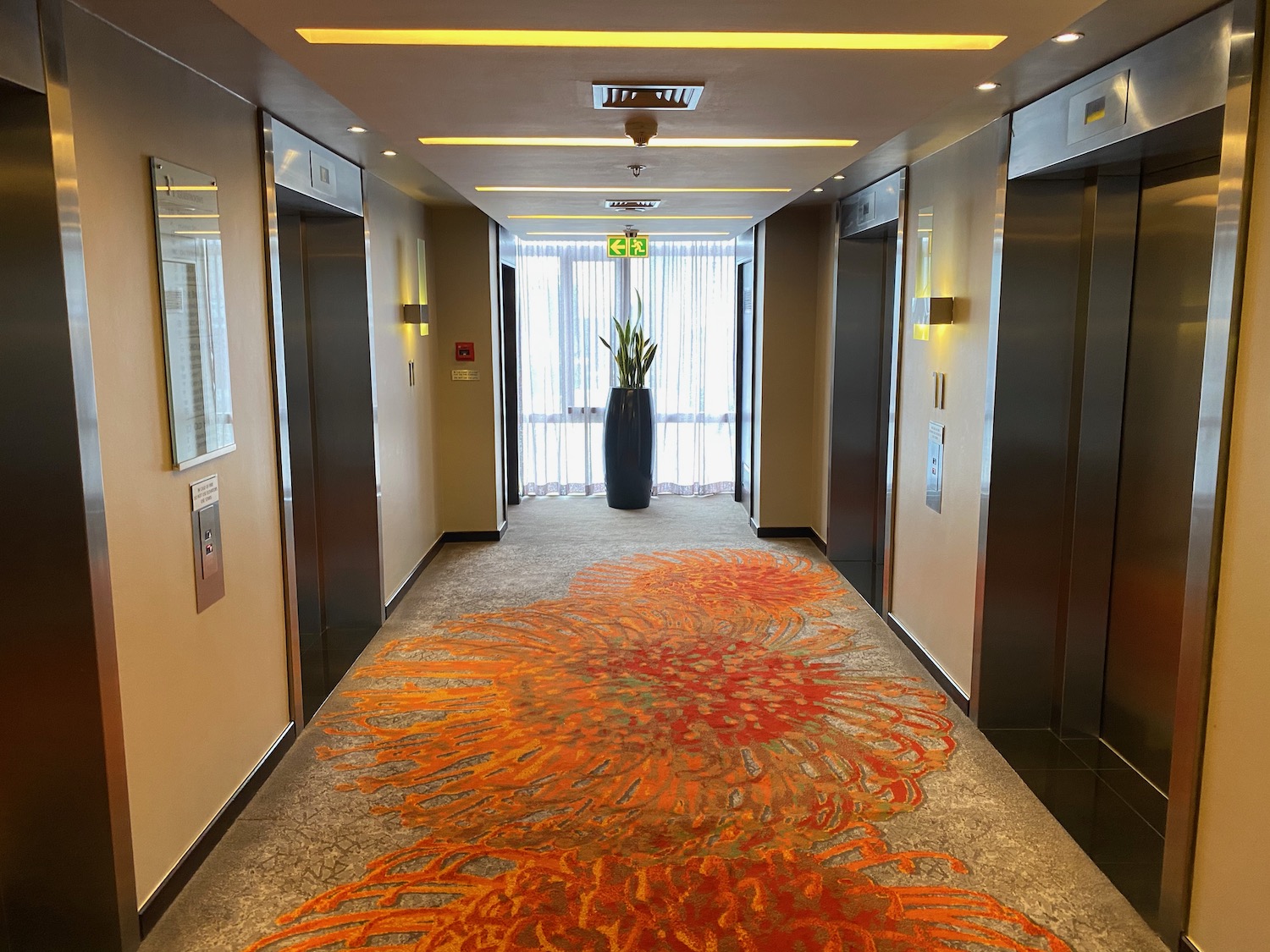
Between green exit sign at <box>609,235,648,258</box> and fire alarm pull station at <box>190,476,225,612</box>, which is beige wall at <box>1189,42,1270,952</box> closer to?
fire alarm pull station at <box>190,476,225,612</box>

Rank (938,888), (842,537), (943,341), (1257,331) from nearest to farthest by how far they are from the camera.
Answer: (1257,331)
(938,888)
(943,341)
(842,537)

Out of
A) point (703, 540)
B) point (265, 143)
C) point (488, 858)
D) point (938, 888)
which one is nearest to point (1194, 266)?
point (938, 888)

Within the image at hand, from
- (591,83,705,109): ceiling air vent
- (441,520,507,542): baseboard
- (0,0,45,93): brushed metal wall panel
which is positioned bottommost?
(441,520,507,542): baseboard

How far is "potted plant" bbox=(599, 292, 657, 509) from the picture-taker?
8867 millimetres

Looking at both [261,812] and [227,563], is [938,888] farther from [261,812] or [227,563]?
[227,563]

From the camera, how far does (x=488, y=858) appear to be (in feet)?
Answer: 10.4

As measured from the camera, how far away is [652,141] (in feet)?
13.2

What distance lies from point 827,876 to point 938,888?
0.34 metres

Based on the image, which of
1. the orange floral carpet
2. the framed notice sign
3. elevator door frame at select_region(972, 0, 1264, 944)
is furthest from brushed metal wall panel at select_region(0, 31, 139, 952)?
elevator door frame at select_region(972, 0, 1264, 944)

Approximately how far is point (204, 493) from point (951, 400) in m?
3.27

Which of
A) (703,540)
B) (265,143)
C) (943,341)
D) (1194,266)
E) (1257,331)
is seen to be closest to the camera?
(1257,331)

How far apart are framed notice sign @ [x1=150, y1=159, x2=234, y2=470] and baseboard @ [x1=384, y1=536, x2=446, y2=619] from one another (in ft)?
8.49

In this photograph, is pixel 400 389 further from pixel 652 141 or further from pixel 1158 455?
pixel 1158 455

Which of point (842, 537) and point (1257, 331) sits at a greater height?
point (1257, 331)
